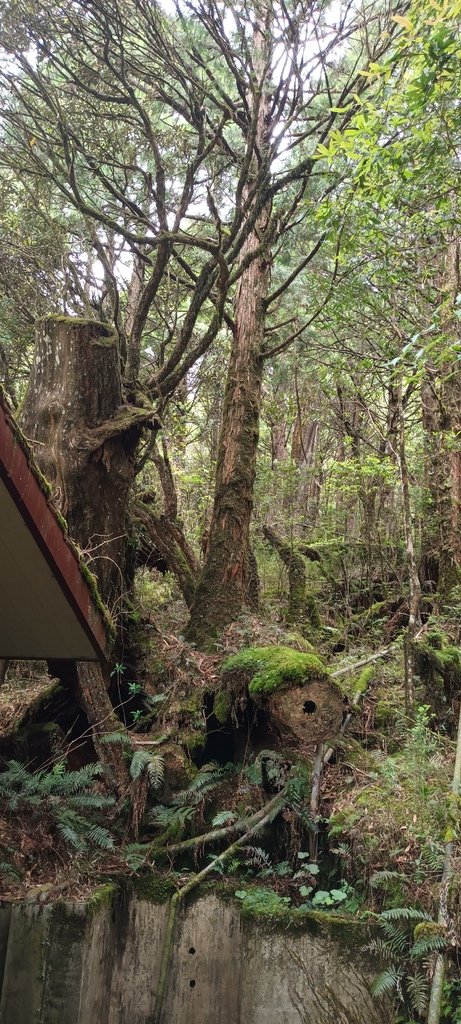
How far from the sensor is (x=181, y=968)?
458 centimetres

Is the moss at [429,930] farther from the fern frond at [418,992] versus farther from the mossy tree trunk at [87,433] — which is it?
the mossy tree trunk at [87,433]

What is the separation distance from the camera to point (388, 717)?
6.41m

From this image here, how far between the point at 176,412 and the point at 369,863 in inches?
292

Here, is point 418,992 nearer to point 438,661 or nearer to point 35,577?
point 438,661

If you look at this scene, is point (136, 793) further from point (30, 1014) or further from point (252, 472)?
point (252, 472)

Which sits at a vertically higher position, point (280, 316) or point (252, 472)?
point (280, 316)

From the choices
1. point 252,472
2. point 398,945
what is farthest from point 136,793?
point 252,472

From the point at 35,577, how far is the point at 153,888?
8.55 ft

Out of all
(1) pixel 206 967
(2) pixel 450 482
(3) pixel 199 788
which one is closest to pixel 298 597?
(2) pixel 450 482

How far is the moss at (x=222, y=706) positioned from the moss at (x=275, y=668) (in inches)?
9.3

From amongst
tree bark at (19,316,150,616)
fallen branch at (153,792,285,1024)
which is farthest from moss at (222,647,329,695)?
tree bark at (19,316,150,616)

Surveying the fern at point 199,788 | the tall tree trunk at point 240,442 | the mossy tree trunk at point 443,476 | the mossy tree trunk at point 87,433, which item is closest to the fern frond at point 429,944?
the fern at point 199,788

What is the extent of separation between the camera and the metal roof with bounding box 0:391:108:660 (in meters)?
3.60

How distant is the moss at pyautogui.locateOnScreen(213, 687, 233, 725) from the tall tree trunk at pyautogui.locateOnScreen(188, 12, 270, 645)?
908 millimetres
